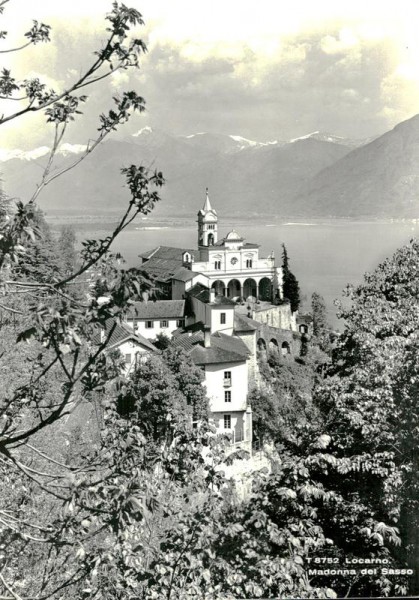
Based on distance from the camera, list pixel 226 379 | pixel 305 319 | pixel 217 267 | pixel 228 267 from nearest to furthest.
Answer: pixel 226 379, pixel 217 267, pixel 228 267, pixel 305 319

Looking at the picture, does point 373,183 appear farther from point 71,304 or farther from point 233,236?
point 71,304

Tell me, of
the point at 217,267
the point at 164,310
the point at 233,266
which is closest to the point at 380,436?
the point at 164,310

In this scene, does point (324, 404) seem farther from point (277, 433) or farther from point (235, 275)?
point (235, 275)

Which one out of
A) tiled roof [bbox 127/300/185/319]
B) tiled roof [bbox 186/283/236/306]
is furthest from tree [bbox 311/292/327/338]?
tiled roof [bbox 127/300/185/319]

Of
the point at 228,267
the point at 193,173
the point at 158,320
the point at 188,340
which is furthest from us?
the point at 228,267

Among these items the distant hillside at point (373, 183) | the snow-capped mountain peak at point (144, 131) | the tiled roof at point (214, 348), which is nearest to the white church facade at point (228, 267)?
the distant hillside at point (373, 183)

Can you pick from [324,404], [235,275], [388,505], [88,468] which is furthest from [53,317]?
[235,275]
